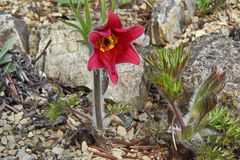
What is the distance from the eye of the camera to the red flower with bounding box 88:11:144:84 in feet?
6.50

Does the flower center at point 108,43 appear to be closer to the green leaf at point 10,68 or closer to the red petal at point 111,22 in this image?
the red petal at point 111,22

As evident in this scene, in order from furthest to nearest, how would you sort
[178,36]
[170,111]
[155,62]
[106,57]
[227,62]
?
[178,36]
[227,62]
[170,111]
[155,62]
[106,57]

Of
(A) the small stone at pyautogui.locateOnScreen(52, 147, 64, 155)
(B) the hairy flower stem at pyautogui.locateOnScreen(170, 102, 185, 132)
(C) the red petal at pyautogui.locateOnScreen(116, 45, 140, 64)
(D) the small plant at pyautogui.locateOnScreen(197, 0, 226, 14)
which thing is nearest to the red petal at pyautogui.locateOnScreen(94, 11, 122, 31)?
(C) the red petal at pyautogui.locateOnScreen(116, 45, 140, 64)

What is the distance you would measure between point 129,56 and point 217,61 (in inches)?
26.8

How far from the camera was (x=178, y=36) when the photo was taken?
3076mm

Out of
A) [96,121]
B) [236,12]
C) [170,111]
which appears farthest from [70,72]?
[236,12]

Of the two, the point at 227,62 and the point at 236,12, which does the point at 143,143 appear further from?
the point at 236,12

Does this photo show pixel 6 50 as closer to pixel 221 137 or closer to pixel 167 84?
pixel 167 84

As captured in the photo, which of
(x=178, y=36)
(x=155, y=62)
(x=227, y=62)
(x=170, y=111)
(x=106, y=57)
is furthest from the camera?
(x=178, y=36)

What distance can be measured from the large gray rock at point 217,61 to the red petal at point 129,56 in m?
0.51

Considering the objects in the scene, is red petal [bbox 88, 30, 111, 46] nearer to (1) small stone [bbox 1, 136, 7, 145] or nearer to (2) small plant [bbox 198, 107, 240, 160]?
(2) small plant [bbox 198, 107, 240, 160]

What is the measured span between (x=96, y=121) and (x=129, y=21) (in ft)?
3.24

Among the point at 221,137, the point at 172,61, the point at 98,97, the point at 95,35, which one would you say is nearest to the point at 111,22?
the point at 95,35

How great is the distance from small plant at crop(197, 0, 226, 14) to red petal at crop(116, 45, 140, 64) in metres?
1.20
